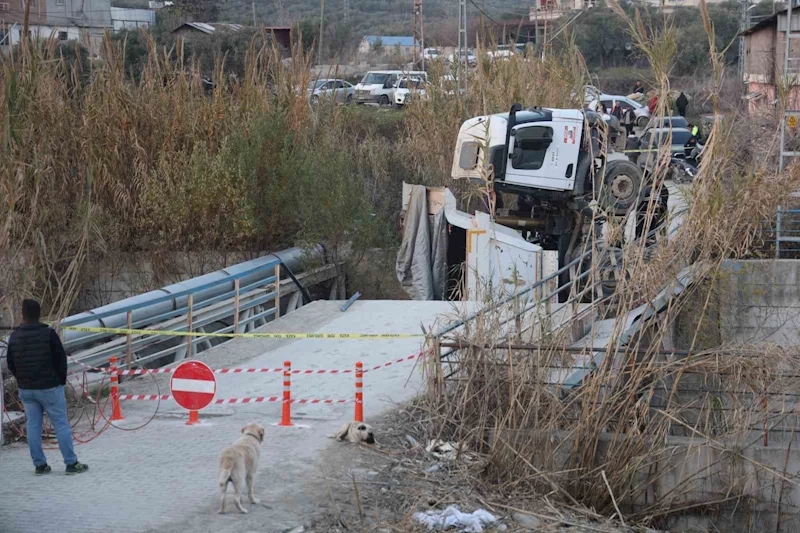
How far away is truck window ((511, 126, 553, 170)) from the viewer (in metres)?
17.3

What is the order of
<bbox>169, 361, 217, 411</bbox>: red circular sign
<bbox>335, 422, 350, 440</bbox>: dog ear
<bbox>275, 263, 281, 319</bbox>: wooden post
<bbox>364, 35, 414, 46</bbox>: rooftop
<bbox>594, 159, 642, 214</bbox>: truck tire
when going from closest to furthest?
<bbox>335, 422, 350, 440</bbox>: dog ear → <bbox>169, 361, 217, 411</bbox>: red circular sign → <bbox>275, 263, 281, 319</bbox>: wooden post → <bbox>594, 159, 642, 214</bbox>: truck tire → <bbox>364, 35, 414, 46</bbox>: rooftop

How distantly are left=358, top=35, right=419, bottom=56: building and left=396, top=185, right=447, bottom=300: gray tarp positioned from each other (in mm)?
38229

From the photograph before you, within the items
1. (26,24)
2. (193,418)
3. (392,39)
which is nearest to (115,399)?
(193,418)

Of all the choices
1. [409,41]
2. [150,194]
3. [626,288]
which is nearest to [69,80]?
[150,194]

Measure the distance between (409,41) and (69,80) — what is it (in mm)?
47934

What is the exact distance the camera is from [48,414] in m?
8.58

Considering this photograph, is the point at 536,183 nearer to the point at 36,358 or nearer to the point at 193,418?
the point at 193,418

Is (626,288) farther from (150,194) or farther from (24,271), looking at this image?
(150,194)

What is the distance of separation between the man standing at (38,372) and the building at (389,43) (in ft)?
157

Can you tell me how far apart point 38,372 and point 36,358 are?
0.41 feet

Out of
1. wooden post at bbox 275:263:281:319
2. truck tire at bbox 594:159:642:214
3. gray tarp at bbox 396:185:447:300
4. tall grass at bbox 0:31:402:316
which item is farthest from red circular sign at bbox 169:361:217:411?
truck tire at bbox 594:159:642:214

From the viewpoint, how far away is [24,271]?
1060cm

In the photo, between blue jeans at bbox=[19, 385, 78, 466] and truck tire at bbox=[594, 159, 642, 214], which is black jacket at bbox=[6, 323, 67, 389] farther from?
truck tire at bbox=[594, 159, 642, 214]

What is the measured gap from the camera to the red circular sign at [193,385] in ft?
33.3
